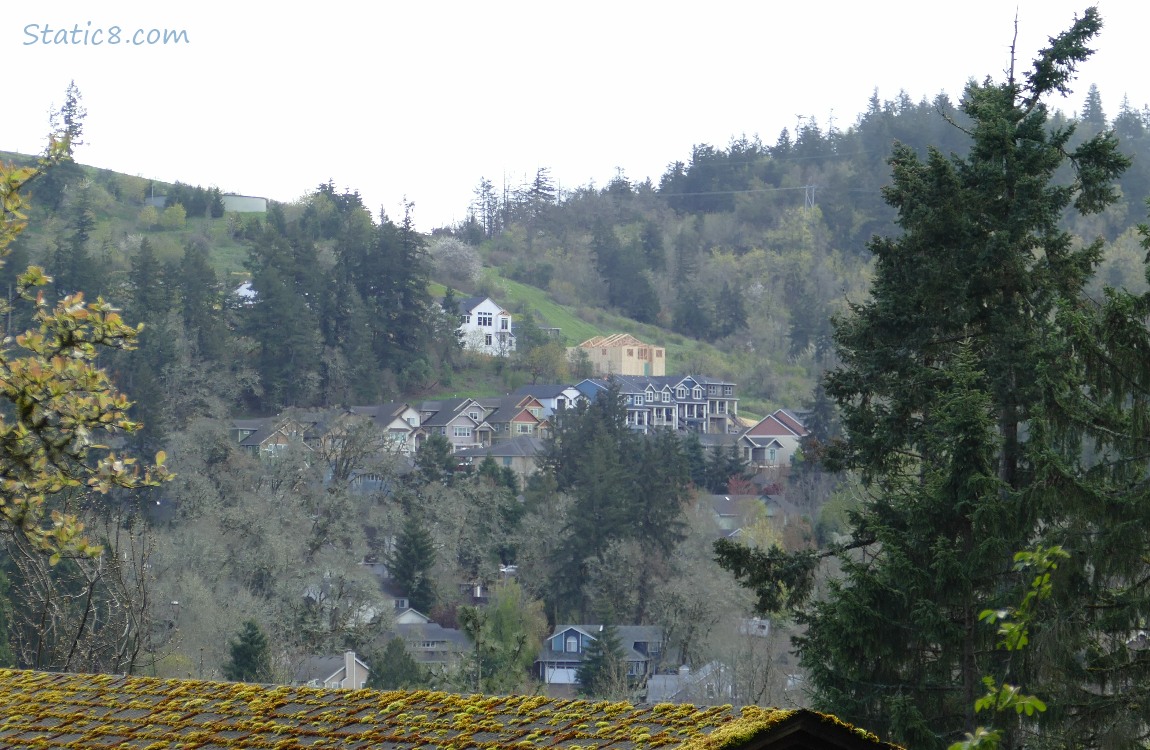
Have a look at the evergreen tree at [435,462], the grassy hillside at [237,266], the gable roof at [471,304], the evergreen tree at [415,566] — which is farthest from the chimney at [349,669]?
the gable roof at [471,304]

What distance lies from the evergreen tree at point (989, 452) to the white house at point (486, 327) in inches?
3055

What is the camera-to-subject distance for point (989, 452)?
10578 mm

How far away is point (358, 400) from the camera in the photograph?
73938mm

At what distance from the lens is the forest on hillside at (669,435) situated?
8984 mm

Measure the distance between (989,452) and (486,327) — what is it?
273ft

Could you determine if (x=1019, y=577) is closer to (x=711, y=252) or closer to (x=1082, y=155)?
(x=1082, y=155)

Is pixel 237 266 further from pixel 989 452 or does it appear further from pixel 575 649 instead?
pixel 989 452

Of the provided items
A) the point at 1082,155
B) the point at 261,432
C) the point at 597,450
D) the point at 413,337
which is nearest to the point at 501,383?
the point at 413,337

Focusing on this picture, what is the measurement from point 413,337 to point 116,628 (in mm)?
68253

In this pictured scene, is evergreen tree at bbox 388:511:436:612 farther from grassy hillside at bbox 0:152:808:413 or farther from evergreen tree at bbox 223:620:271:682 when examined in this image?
grassy hillside at bbox 0:152:808:413

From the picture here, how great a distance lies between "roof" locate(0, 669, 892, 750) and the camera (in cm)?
392

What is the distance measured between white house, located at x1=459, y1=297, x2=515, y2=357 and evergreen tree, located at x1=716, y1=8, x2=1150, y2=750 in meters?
77.6

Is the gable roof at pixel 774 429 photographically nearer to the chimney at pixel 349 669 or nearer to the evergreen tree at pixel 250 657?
the chimney at pixel 349 669

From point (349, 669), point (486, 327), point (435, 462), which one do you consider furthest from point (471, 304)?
point (349, 669)
